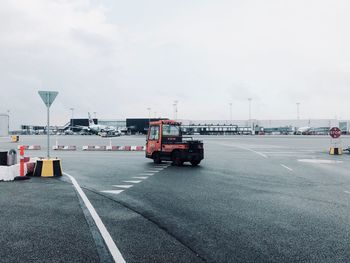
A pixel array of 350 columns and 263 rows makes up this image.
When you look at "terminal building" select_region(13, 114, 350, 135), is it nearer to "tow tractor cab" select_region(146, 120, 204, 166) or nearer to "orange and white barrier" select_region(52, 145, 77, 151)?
"orange and white barrier" select_region(52, 145, 77, 151)

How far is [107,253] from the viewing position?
4.84m

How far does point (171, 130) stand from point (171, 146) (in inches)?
40.5

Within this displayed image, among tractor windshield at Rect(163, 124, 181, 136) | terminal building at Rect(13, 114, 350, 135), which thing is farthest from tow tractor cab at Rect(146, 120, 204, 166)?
terminal building at Rect(13, 114, 350, 135)

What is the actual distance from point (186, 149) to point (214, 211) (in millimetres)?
11208

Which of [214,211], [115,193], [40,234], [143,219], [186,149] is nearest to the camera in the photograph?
[40,234]

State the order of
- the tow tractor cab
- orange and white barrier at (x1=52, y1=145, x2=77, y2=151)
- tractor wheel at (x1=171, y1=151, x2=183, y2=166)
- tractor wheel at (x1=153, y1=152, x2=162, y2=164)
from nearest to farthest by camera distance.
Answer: the tow tractor cab
tractor wheel at (x1=171, y1=151, x2=183, y2=166)
tractor wheel at (x1=153, y1=152, x2=162, y2=164)
orange and white barrier at (x1=52, y1=145, x2=77, y2=151)

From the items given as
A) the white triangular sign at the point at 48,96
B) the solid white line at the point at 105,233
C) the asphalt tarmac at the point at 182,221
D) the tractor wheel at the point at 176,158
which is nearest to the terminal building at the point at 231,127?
the tractor wheel at the point at 176,158

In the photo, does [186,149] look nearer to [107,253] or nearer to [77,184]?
[77,184]

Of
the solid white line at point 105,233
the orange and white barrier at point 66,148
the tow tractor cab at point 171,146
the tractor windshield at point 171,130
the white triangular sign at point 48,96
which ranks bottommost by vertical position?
the orange and white barrier at point 66,148

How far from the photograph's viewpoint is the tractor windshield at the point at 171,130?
767 inches

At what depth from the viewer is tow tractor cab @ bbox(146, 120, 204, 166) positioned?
61.5ft

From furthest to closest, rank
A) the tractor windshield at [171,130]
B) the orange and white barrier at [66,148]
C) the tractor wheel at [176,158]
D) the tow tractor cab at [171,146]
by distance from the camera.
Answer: the orange and white barrier at [66,148], the tractor windshield at [171,130], the tractor wheel at [176,158], the tow tractor cab at [171,146]

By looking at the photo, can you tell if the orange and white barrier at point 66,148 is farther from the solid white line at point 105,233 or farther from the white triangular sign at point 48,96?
the solid white line at point 105,233

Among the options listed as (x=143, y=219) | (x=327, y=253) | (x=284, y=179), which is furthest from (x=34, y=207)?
(x=284, y=179)
